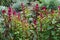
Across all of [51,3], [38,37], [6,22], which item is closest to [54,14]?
[38,37]

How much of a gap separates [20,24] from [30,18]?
385mm

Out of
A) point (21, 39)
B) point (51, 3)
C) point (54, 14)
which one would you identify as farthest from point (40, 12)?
point (51, 3)

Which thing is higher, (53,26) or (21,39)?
(53,26)

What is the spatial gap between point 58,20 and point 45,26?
9.5 inches

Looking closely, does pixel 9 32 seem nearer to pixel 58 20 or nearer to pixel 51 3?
pixel 58 20

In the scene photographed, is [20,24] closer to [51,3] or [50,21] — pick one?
[50,21]

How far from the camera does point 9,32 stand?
4.07 m

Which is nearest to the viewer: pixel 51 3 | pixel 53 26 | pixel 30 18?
pixel 53 26

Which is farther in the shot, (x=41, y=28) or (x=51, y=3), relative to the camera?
(x=51, y=3)

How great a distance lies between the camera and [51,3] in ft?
17.4

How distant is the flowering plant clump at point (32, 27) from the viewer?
12.9 ft

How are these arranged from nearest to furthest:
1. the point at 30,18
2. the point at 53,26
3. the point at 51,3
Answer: the point at 53,26 → the point at 30,18 → the point at 51,3

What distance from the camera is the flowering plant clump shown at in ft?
12.9

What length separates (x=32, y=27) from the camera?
4016 millimetres
